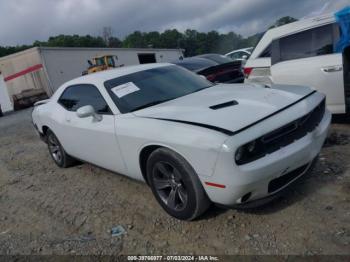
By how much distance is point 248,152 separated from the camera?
2.58 m

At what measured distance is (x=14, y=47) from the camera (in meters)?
60.2

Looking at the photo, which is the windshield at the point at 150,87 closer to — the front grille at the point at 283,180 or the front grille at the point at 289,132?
the front grille at the point at 289,132

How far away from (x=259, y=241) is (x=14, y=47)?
67.3m

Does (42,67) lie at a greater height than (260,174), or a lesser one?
greater

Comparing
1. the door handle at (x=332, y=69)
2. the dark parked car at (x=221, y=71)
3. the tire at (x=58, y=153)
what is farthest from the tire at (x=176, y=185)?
the dark parked car at (x=221, y=71)

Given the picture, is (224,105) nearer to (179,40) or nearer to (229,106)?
(229,106)

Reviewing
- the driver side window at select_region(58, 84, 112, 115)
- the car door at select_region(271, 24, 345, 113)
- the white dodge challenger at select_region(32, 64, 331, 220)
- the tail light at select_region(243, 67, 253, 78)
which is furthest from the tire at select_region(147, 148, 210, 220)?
the tail light at select_region(243, 67, 253, 78)

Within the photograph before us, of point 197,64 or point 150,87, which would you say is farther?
point 197,64

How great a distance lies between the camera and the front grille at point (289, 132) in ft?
8.73

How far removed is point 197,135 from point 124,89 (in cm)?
150

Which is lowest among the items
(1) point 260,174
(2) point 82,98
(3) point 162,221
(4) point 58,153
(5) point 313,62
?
(3) point 162,221

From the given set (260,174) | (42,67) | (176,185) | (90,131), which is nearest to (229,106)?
(260,174)

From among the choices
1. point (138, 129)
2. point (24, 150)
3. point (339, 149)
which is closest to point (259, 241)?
point (138, 129)

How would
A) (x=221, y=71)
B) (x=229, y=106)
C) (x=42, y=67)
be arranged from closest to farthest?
(x=229, y=106) < (x=221, y=71) < (x=42, y=67)
